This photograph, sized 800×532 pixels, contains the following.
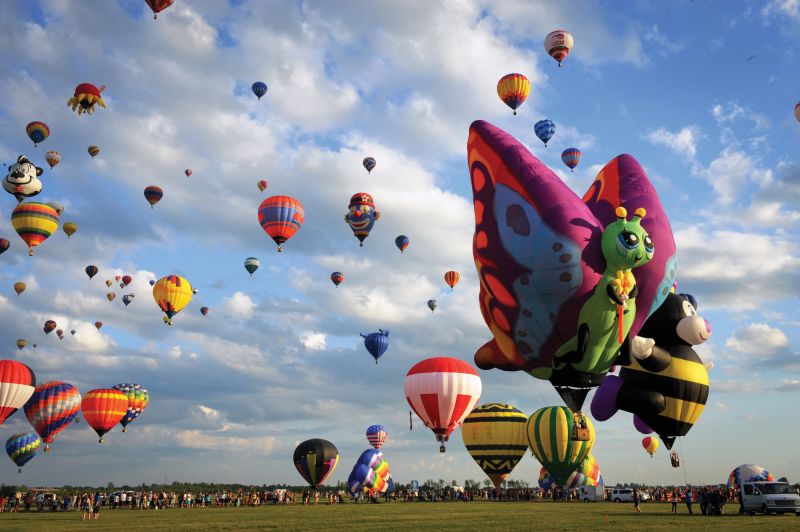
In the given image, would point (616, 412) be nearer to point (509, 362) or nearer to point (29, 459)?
point (509, 362)

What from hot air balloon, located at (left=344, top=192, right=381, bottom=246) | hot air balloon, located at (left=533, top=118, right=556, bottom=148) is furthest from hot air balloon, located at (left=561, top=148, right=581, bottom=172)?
hot air balloon, located at (left=344, top=192, right=381, bottom=246)

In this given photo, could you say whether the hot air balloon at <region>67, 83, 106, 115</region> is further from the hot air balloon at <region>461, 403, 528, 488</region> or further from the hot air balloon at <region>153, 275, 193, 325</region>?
the hot air balloon at <region>461, 403, 528, 488</region>

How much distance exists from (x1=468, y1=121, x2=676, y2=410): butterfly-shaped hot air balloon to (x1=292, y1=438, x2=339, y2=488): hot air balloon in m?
33.6

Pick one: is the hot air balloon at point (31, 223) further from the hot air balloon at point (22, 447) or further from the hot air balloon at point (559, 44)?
the hot air balloon at point (559, 44)

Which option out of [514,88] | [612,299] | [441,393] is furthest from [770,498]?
[514,88]

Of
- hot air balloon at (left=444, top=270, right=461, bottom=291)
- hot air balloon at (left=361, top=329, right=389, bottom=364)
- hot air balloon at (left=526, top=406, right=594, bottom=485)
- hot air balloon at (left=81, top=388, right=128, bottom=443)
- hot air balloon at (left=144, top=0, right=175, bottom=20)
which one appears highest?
hot air balloon at (left=144, top=0, right=175, bottom=20)

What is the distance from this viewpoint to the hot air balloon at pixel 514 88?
35094 mm

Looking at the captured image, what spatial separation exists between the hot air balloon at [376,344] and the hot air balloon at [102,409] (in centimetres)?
1788

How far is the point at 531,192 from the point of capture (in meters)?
16.5

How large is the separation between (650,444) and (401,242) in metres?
24.3

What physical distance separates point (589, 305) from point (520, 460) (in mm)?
27837

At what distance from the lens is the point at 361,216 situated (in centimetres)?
4481

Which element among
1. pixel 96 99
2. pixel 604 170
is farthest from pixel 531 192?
pixel 96 99

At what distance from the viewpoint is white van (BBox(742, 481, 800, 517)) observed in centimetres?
2462
